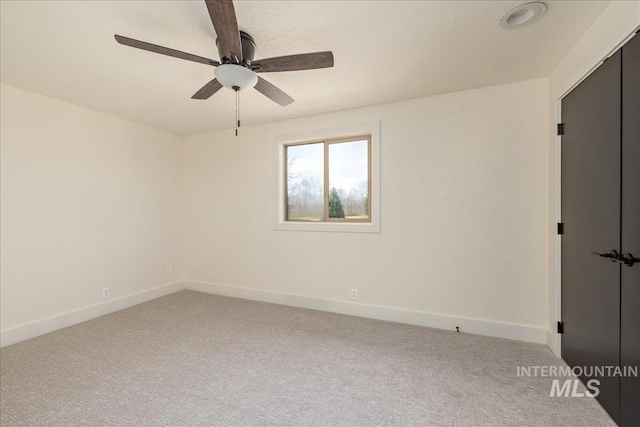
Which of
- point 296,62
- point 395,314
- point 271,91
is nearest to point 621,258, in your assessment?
point 395,314

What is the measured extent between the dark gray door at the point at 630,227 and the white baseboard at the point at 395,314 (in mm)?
1162

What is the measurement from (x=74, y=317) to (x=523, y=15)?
498 centimetres

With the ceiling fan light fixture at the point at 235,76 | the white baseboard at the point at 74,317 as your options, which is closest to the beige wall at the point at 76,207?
the white baseboard at the point at 74,317

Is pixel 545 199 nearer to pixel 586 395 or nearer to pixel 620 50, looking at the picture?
pixel 620 50

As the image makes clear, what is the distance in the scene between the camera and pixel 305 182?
3.85m

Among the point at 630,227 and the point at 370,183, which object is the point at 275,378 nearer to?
the point at 370,183

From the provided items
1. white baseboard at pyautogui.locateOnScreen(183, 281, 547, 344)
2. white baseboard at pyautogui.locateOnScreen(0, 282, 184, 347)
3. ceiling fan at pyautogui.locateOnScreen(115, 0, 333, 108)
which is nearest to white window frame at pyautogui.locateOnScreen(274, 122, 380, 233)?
white baseboard at pyautogui.locateOnScreen(183, 281, 547, 344)

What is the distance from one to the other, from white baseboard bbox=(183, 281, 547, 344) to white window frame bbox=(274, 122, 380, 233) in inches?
36.7

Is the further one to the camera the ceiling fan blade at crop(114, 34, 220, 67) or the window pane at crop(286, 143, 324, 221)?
the window pane at crop(286, 143, 324, 221)

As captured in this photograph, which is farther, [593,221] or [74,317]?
[74,317]

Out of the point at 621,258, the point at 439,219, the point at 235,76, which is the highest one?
the point at 235,76

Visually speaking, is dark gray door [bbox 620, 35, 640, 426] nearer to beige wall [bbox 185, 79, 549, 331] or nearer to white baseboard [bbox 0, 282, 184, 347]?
beige wall [bbox 185, 79, 549, 331]

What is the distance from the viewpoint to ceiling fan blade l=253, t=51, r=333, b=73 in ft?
5.68

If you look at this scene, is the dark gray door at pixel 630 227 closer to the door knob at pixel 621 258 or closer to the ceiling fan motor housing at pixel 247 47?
the door knob at pixel 621 258
